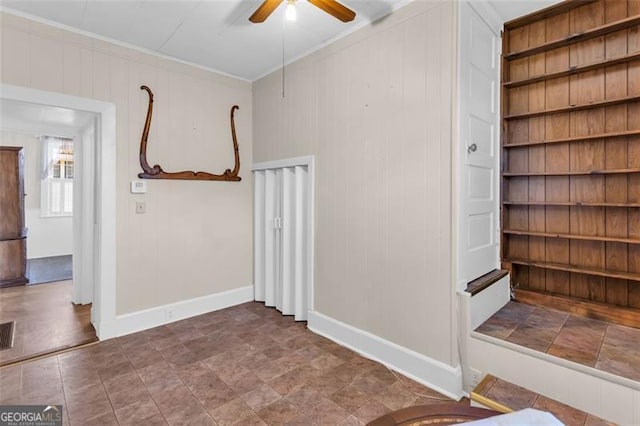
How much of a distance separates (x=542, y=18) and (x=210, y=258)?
3.90m

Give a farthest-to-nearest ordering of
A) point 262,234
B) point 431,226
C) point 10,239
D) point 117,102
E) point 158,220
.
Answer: point 10,239, point 262,234, point 158,220, point 117,102, point 431,226

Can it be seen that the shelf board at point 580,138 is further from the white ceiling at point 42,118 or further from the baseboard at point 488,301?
the white ceiling at point 42,118

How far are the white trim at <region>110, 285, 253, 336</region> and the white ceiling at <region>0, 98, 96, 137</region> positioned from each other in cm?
199

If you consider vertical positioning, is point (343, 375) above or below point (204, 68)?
below

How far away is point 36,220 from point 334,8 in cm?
783

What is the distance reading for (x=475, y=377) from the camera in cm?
217

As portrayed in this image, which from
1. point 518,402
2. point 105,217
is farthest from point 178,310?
point 518,402

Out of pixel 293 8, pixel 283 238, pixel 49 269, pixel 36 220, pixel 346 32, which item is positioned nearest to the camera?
pixel 293 8

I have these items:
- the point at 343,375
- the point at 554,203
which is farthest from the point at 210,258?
the point at 554,203

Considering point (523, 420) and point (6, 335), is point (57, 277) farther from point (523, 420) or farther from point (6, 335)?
point (523, 420)

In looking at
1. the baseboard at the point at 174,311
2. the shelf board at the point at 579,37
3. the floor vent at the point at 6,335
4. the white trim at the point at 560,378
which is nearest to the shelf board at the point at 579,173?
the shelf board at the point at 579,37

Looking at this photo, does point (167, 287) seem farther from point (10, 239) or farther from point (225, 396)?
point (10, 239)

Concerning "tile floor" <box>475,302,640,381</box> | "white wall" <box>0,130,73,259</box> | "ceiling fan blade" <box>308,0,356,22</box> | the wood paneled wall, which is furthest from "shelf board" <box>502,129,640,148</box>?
"white wall" <box>0,130,73,259</box>

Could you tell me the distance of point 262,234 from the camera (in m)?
3.96
